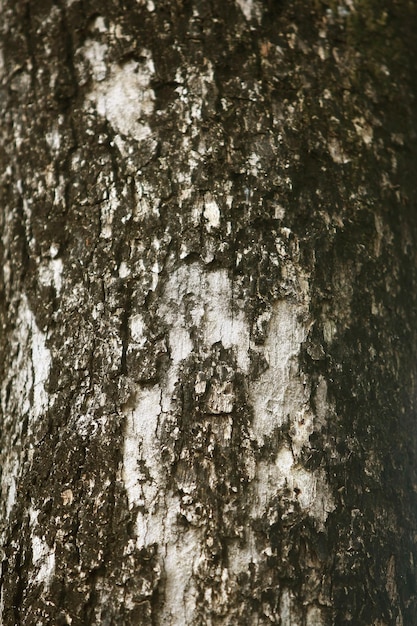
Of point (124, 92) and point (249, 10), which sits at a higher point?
point (249, 10)

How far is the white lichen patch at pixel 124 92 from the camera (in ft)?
4.46

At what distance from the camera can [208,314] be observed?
4.08 feet

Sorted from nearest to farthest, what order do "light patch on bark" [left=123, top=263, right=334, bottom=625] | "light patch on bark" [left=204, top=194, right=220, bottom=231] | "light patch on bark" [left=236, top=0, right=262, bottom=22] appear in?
"light patch on bark" [left=123, top=263, right=334, bottom=625] < "light patch on bark" [left=204, top=194, right=220, bottom=231] < "light patch on bark" [left=236, top=0, right=262, bottom=22]

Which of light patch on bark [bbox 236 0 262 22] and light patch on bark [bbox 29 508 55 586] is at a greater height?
light patch on bark [bbox 236 0 262 22]

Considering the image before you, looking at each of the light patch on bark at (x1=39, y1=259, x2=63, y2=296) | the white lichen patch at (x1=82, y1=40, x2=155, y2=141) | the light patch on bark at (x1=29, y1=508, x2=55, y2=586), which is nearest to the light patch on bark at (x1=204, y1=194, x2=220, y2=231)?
the white lichen patch at (x1=82, y1=40, x2=155, y2=141)

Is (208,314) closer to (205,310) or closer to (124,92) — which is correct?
(205,310)

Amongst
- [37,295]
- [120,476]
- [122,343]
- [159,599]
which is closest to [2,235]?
[37,295]

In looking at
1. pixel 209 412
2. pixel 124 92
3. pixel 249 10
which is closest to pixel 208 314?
pixel 209 412

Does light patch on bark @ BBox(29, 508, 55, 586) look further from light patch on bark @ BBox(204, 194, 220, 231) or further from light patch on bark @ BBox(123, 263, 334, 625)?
light patch on bark @ BBox(204, 194, 220, 231)

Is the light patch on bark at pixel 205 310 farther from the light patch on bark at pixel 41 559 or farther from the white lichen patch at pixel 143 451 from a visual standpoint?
the light patch on bark at pixel 41 559

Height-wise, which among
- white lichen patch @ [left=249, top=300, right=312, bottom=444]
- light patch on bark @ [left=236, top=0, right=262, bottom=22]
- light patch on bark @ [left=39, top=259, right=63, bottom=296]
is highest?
light patch on bark @ [left=236, top=0, right=262, bottom=22]

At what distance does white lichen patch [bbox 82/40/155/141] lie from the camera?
4.46ft

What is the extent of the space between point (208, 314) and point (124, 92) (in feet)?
1.64

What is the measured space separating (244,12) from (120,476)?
96 centimetres
